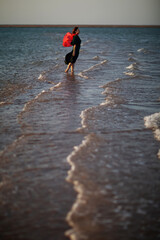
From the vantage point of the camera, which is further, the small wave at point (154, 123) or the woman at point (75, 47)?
the woman at point (75, 47)

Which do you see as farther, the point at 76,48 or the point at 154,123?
the point at 76,48

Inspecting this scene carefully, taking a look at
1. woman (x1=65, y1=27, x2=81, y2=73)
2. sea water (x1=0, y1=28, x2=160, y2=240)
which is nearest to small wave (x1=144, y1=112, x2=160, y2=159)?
sea water (x1=0, y1=28, x2=160, y2=240)

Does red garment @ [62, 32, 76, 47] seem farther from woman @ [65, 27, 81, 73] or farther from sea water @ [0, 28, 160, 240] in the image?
sea water @ [0, 28, 160, 240]

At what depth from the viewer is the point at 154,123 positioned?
5.47 meters

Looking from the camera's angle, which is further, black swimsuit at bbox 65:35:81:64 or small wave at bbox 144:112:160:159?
A: black swimsuit at bbox 65:35:81:64

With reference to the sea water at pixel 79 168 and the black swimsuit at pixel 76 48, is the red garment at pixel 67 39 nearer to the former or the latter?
the black swimsuit at pixel 76 48

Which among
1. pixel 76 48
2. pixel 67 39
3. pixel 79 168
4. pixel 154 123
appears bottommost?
pixel 79 168

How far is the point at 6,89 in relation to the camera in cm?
855

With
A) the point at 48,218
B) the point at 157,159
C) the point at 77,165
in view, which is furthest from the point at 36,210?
the point at 157,159

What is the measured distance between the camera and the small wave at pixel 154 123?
4984mm

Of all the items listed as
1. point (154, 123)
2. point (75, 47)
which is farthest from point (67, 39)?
point (154, 123)

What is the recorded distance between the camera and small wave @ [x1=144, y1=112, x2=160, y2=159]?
16.4ft

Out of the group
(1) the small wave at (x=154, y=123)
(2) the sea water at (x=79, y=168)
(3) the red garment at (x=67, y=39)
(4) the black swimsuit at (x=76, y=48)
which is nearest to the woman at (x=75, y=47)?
(4) the black swimsuit at (x=76, y=48)

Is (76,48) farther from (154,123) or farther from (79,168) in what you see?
(79,168)
